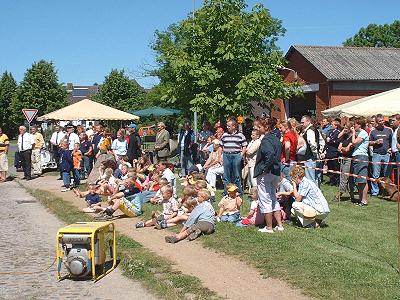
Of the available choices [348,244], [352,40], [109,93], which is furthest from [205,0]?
[352,40]

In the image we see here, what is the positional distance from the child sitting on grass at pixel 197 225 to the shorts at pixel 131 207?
8.56 feet

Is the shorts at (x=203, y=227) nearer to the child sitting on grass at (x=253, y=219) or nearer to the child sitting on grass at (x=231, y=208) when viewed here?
the child sitting on grass at (x=253, y=219)

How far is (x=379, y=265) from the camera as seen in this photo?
756 cm

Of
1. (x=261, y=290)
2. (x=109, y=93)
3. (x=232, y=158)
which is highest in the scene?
(x=109, y=93)

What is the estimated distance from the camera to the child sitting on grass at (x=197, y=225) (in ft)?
32.4

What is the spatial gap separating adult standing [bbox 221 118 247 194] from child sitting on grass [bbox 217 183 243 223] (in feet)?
8.69

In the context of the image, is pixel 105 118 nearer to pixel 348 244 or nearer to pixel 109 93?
pixel 348 244

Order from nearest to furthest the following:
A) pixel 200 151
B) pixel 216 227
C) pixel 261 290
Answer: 1. pixel 261 290
2. pixel 216 227
3. pixel 200 151

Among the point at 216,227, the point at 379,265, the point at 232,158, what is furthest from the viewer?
the point at 232,158

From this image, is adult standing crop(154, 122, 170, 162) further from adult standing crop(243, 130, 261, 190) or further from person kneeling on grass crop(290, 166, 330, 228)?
person kneeling on grass crop(290, 166, 330, 228)

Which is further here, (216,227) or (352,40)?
(352,40)

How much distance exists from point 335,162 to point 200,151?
14.4ft

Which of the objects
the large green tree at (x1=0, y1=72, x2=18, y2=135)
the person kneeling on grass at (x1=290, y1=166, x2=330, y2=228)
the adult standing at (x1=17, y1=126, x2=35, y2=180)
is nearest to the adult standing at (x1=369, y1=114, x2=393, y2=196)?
the person kneeling on grass at (x1=290, y1=166, x2=330, y2=228)

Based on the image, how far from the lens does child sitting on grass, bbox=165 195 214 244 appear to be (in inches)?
389
